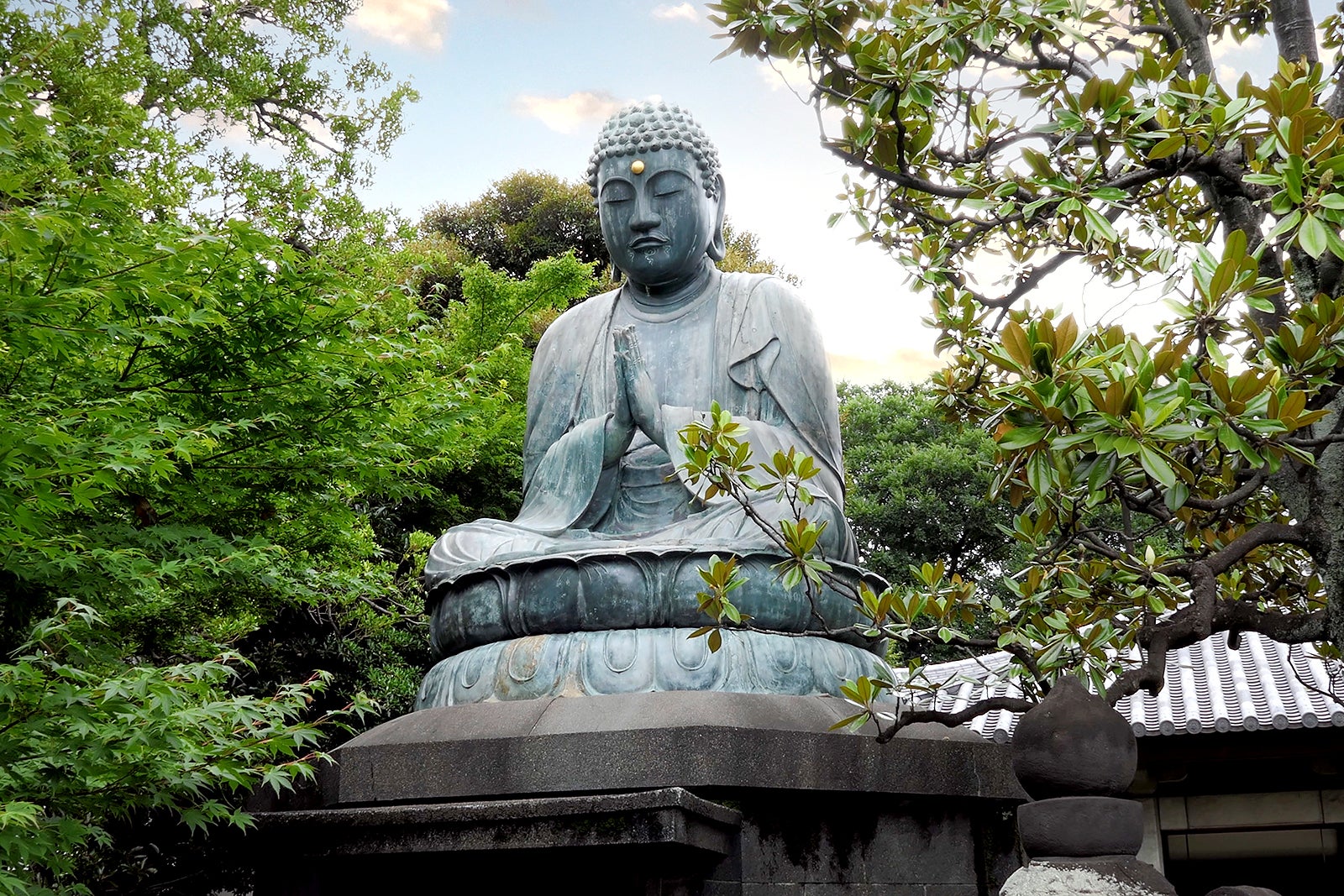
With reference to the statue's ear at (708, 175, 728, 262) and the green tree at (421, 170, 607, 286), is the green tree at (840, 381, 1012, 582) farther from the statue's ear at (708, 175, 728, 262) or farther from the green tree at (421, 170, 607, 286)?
the statue's ear at (708, 175, 728, 262)

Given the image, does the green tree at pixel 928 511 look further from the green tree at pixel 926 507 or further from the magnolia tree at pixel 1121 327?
the magnolia tree at pixel 1121 327

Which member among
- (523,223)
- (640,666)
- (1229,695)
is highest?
(523,223)

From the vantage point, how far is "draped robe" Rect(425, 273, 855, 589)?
486 centimetres

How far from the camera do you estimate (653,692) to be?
4.15m

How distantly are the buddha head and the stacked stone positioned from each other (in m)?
3.16

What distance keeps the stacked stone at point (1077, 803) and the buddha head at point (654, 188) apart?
3159 millimetres

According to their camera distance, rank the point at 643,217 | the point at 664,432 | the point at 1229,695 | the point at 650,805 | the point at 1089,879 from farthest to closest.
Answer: the point at 1229,695, the point at 643,217, the point at 664,432, the point at 650,805, the point at 1089,879

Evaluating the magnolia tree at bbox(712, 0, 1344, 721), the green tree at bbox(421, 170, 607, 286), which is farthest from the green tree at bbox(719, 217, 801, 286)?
the magnolia tree at bbox(712, 0, 1344, 721)

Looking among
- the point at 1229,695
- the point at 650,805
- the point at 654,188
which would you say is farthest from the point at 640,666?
the point at 1229,695

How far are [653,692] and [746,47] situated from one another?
A: 2244 mm

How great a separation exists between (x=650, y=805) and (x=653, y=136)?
10.2 feet

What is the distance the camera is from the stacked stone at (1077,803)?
2.71 meters

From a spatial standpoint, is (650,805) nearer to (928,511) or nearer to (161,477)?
(161,477)

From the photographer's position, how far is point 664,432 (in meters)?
4.98
